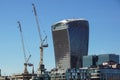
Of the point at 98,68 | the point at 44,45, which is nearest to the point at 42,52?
the point at 44,45

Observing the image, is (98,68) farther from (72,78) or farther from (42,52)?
(42,52)

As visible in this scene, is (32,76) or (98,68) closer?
(98,68)

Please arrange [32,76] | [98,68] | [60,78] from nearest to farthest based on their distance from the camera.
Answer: [98,68]
[60,78]
[32,76]

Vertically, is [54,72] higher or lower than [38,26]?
lower

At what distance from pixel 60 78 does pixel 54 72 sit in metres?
9.21

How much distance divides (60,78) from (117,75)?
98.1ft

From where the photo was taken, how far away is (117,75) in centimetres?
17838

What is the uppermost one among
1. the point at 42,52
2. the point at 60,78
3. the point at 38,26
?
the point at 38,26

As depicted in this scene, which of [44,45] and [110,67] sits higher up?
[44,45]

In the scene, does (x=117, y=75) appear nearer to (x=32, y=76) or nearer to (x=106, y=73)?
(x=106, y=73)

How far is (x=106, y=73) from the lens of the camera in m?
171

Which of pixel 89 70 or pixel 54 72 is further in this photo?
pixel 54 72

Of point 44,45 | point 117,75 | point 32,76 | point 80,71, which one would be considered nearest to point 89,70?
point 80,71

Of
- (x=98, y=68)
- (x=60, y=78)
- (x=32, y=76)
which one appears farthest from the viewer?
(x=32, y=76)
